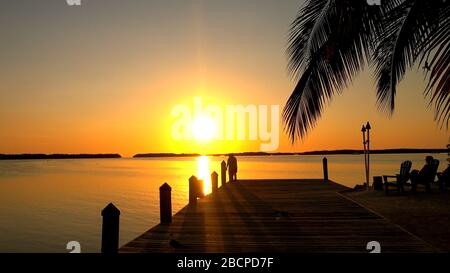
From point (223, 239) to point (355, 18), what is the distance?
4.99 metres

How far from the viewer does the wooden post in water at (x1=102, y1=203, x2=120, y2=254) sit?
6.70 meters

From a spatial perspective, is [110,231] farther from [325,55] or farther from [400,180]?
[400,180]

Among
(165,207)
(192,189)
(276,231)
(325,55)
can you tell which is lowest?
(276,231)

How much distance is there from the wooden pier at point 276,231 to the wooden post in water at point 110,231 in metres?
0.80

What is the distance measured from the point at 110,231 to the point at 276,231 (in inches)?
158

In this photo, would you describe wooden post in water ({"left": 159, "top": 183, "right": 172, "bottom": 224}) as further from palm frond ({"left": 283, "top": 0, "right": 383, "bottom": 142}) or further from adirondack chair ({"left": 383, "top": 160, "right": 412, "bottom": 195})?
adirondack chair ({"left": 383, "top": 160, "right": 412, "bottom": 195})

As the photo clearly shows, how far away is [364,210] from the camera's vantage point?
12.1 metres

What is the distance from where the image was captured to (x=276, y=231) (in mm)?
9195

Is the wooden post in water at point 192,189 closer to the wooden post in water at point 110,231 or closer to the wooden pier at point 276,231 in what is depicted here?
the wooden pier at point 276,231

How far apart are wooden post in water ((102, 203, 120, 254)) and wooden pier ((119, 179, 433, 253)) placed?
31.5 inches

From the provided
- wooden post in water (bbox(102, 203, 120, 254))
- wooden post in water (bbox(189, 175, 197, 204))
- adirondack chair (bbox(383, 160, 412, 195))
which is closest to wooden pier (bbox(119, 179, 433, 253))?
wooden post in water (bbox(189, 175, 197, 204))

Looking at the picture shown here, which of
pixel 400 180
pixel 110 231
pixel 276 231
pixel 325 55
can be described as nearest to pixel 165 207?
pixel 276 231

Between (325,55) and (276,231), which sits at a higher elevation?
(325,55)
